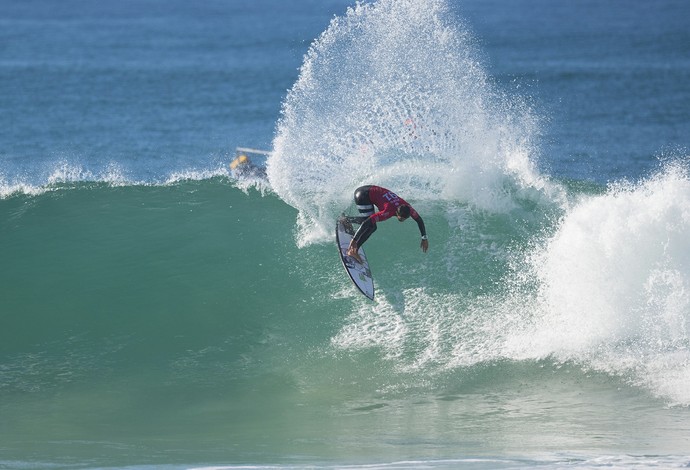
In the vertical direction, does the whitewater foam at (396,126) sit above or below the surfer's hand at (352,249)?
above

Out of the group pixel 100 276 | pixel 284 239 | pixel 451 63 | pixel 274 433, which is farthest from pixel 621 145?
pixel 274 433

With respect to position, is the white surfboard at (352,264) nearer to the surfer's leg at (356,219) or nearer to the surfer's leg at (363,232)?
the surfer's leg at (356,219)

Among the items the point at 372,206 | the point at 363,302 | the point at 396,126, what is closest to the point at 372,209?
the point at 372,206

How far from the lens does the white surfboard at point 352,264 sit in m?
12.5

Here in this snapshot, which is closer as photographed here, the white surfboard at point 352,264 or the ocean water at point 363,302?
the ocean water at point 363,302

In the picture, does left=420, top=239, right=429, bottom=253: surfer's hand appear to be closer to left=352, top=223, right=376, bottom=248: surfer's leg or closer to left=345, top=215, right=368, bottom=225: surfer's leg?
left=352, top=223, right=376, bottom=248: surfer's leg

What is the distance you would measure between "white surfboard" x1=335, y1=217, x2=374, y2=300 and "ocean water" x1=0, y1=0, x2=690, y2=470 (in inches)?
10.7

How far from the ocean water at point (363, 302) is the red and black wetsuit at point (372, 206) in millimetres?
1007

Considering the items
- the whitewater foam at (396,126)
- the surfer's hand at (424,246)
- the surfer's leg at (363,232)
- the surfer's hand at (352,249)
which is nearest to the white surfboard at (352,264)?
the surfer's hand at (352,249)

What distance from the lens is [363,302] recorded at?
12758 millimetres

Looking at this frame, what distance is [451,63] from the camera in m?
17.2

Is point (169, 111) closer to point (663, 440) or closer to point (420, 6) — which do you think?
point (420, 6)

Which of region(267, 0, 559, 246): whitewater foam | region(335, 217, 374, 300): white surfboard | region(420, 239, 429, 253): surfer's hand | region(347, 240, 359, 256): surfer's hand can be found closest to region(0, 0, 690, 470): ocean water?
region(267, 0, 559, 246): whitewater foam

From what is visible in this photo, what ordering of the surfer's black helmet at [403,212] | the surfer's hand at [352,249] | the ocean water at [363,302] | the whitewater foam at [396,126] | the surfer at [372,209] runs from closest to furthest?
the ocean water at [363,302] < the surfer's black helmet at [403,212] < the surfer at [372,209] < the surfer's hand at [352,249] < the whitewater foam at [396,126]
